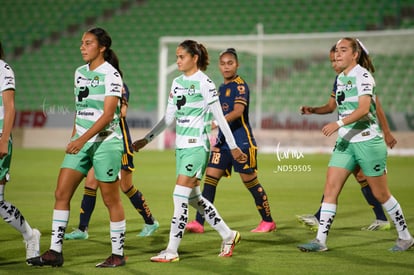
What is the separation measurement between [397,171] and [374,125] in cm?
1016

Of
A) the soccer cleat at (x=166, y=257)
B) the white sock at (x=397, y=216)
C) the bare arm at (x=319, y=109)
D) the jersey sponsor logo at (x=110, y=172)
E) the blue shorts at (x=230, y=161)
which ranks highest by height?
the bare arm at (x=319, y=109)

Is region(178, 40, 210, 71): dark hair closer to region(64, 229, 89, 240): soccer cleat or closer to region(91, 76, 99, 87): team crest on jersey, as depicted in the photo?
region(91, 76, 99, 87): team crest on jersey

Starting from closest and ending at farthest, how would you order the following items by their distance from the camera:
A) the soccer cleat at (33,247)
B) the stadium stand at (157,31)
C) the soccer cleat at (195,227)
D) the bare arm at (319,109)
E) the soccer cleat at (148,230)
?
the soccer cleat at (33,247)
the bare arm at (319,109)
the soccer cleat at (148,230)
the soccer cleat at (195,227)
the stadium stand at (157,31)

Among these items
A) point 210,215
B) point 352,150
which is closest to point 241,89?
point 352,150

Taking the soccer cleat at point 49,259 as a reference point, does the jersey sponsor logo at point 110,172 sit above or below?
above

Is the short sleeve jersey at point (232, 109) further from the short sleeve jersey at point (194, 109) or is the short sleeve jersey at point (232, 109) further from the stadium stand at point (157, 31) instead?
the stadium stand at point (157, 31)

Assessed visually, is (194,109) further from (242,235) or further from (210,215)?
(242,235)

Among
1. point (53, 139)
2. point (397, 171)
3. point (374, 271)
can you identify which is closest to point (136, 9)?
point (53, 139)

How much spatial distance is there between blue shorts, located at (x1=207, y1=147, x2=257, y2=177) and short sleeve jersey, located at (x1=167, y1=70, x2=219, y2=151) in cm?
200

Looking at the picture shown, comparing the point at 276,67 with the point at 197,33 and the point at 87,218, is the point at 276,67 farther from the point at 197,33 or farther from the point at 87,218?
the point at 87,218

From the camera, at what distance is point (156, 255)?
688 centimetres

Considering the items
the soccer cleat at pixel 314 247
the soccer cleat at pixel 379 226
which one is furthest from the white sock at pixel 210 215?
the soccer cleat at pixel 379 226

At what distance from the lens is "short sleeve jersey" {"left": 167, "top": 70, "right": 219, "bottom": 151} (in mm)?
6531

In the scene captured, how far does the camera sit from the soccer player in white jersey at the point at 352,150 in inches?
277
